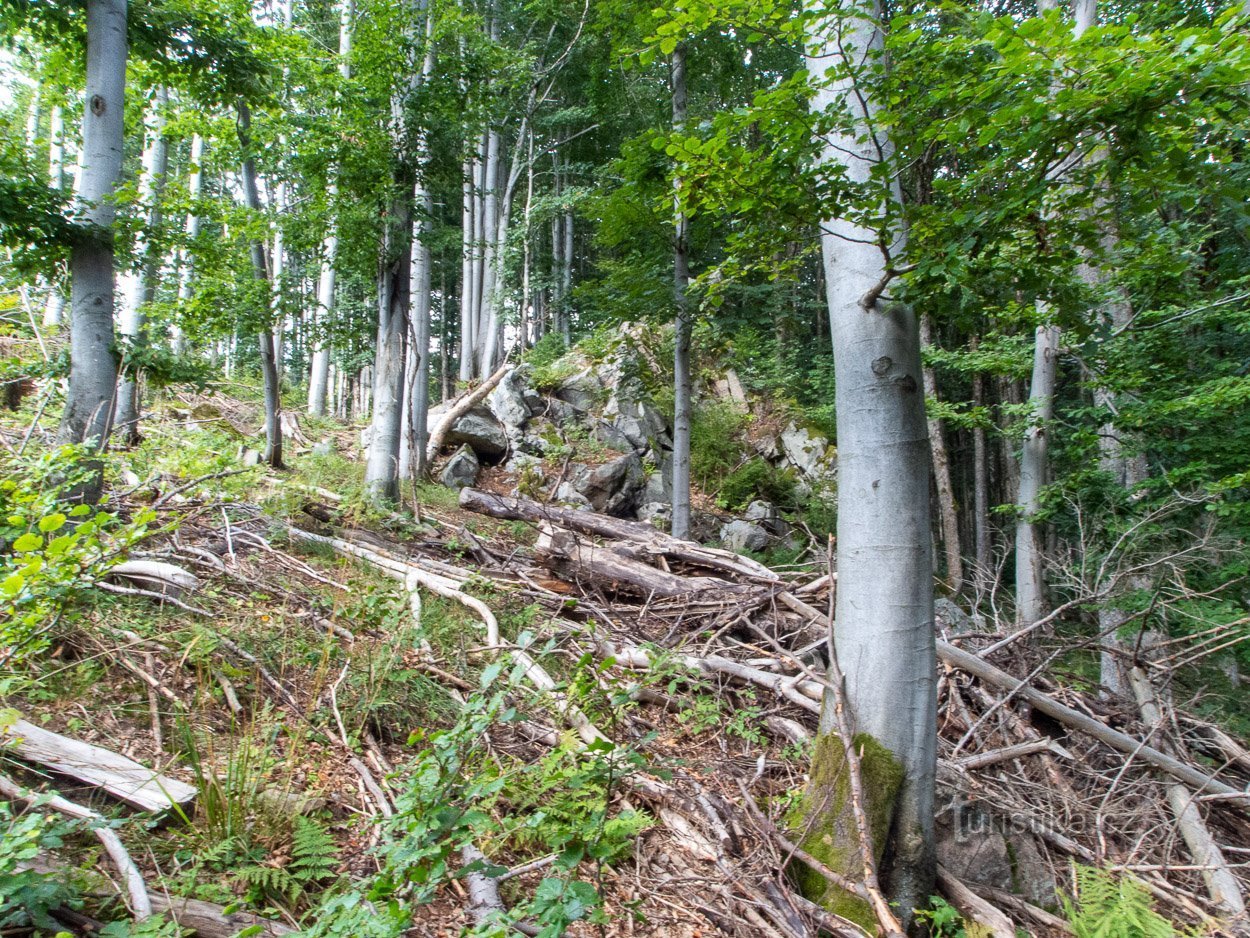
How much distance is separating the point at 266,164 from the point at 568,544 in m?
6.23

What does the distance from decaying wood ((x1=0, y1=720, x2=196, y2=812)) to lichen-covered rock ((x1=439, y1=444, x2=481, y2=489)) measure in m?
8.34

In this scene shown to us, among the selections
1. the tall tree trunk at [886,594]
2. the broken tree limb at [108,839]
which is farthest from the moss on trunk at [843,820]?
the broken tree limb at [108,839]

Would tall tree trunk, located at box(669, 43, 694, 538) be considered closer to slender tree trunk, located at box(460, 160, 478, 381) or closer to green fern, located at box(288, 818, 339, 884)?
green fern, located at box(288, 818, 339, 884)

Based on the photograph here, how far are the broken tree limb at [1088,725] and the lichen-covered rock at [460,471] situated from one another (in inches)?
332

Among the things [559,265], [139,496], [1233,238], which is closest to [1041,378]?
[1233,238]

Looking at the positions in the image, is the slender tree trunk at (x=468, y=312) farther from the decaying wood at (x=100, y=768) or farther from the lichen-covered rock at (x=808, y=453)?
the decaying wood at (x=100, y=768)

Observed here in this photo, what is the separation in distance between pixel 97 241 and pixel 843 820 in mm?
6013

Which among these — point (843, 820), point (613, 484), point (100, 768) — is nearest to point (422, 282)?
point (613, 484)

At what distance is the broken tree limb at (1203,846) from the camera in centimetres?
303

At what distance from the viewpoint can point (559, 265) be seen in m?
22.2

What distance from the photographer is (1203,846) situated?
130 inches

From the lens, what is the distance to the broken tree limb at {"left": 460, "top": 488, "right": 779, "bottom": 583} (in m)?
6.00

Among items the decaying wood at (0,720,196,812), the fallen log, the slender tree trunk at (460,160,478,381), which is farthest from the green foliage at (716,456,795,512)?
the decaying wood at (0,720,196,812)

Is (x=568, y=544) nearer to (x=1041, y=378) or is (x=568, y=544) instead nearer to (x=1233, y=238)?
(x=1041, y=378)
